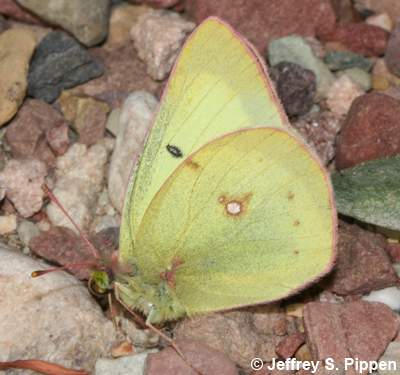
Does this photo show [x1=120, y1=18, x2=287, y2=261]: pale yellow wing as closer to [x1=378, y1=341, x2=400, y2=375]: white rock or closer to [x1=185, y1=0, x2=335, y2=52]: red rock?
[x1=378, y1=341, x2=400, y2=375]: white rock

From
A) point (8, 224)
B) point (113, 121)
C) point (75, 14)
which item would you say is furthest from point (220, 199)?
point (75, 14)

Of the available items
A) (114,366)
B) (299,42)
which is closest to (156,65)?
(299,42)

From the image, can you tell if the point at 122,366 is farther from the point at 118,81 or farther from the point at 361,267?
the point at 118,81

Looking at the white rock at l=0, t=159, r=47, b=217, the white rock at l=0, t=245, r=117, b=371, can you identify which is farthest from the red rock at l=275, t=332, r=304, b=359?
the white rock at l=0, t=159, r=47, b=217

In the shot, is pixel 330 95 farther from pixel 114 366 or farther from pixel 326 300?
pixel 114 366

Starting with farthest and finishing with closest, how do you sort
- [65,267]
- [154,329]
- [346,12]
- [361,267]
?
1. [346,12]
2. [361,267]
3. [154,329]
4. [65,267]

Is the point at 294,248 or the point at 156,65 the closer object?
the point at 294,248
